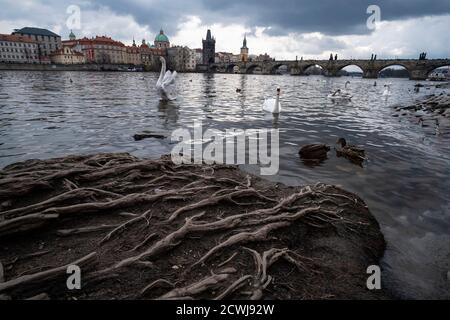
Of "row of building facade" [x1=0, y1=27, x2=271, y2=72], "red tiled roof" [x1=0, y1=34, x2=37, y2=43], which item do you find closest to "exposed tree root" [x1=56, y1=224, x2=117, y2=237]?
"row of building facade" [x1=0, y1=27, x2=271, y2=72]

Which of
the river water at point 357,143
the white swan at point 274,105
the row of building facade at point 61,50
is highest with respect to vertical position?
the row of building facade at point 61,50

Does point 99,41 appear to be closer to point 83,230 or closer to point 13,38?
point 13,38

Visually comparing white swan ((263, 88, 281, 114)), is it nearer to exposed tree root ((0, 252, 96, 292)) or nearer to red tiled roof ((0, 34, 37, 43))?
exposed tree root ((0, 252, 96, 292))

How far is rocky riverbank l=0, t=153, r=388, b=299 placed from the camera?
3779 mm

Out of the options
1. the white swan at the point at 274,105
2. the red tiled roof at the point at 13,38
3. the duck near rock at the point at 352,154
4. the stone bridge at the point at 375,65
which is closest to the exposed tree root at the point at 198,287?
the duck near rock at the point at 352,154

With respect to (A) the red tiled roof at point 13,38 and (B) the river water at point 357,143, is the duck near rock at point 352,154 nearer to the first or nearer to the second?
(B) the river water at point 357,143

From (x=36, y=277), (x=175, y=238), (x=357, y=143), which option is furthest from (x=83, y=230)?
(x=357, y=143)

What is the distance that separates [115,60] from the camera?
175m

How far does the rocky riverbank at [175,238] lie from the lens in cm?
378

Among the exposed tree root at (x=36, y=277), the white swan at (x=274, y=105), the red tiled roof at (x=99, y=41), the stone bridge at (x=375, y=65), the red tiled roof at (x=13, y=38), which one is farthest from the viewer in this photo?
the red tiled roof at (x=99, y=41)

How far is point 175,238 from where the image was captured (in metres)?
4.73

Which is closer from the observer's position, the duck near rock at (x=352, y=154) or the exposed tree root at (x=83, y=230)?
the exposed tree root at (x=83, y=230)

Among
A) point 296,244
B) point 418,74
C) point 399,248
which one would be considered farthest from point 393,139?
point 418,74
